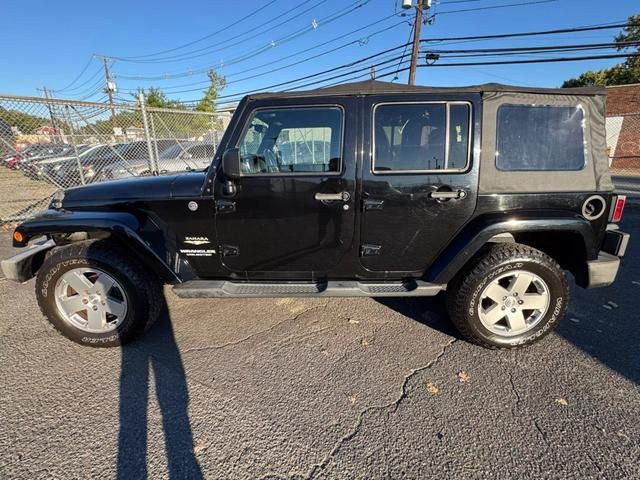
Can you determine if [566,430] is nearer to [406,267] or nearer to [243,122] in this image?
[406,267]

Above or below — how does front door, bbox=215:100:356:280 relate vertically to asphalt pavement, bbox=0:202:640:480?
above

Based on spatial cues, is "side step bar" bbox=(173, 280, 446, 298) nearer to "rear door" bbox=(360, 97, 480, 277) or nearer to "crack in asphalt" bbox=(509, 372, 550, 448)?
"rear door" bbox=(360, 97, 480, 277)

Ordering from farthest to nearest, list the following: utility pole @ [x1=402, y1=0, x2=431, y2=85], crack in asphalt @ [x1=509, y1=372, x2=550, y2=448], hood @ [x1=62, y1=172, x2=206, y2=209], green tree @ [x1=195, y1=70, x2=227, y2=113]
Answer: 1. green tree @ [x1=195, y1=70, x2=227, y2=113]
2. utility pole @ [x1=402, y1=0, x2=431, y2=85]
3. hood @ [x1=62, y1=172, x2=206, y2=209]
4. crack in asphalt @ [x1=509, y1=372, x2=550, y2=448]

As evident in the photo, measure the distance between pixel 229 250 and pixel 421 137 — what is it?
5.84 feet

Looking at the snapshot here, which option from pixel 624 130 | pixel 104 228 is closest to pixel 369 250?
pixel 104 228

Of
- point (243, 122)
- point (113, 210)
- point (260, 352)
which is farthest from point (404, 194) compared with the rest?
point (113, 210)

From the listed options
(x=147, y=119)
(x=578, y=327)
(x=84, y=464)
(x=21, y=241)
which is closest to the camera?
(x=84, y=464)

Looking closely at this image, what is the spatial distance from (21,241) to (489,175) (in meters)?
3.75

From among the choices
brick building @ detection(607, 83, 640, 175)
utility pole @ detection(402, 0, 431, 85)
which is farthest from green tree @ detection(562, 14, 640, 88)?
utility pole @ detection(402, 0, 431, 85)

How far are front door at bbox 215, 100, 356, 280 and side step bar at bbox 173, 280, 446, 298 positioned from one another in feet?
0.85

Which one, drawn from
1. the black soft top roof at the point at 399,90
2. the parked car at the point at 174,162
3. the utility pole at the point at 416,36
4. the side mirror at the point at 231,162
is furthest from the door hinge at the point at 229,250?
the utility pole at the point at 416,36

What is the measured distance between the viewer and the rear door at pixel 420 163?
2.40 m

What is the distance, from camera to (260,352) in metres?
2.60

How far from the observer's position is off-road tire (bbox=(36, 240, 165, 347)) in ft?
8.27
